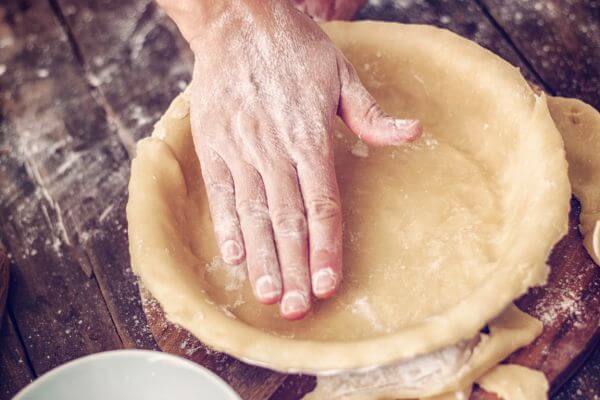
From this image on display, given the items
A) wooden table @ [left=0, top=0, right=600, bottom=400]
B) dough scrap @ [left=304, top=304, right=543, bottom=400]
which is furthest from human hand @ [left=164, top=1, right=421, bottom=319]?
wooden table @ [left=0, top=0, right=600, bottom=400]

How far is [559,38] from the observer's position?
66.6 inches

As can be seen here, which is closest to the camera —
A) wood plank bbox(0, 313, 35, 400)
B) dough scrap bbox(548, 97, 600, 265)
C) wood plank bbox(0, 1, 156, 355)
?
dough scrap bbox(548, 97, 600, 265)

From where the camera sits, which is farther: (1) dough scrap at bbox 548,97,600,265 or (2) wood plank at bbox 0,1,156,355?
(2) wood plank at bbox 0,1,156,355

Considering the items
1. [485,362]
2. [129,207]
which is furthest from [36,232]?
[485,362]

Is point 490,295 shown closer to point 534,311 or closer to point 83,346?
point 534,311

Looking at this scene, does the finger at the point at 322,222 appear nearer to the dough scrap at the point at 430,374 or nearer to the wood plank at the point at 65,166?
the dough scrap at the point at 430,374

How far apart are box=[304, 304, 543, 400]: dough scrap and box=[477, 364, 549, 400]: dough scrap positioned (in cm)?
2

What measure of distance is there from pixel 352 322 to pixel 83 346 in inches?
24.1

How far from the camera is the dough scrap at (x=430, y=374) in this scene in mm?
Result: 1059

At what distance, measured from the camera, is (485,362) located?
42.2 inches

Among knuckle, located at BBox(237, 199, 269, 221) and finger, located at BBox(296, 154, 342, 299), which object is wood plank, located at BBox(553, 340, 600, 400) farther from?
knuckle, located at BBox(237, 199, 269, 221)

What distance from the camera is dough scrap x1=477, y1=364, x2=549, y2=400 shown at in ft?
3.55

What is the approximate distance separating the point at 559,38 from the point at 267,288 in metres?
1.11

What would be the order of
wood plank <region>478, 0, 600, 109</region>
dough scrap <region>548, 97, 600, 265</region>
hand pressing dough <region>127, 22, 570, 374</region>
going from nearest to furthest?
hand pressing dough <region>127, 22, 570, 374</region> < dough scrap <region>548, 97, 600, 265</region> < wood plank <region>478, 0, 600, 109</region>
